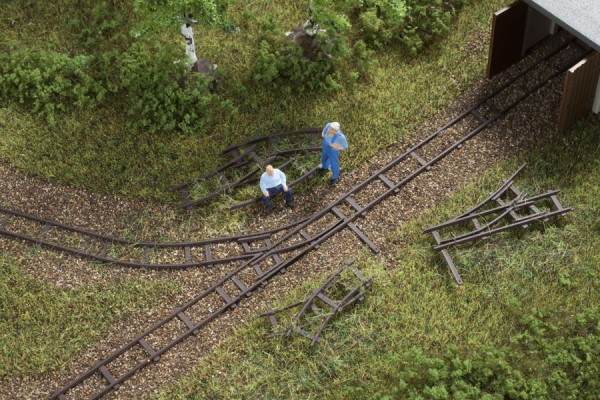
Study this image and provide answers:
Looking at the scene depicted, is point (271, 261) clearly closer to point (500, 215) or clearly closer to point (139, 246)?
point (139, 246)

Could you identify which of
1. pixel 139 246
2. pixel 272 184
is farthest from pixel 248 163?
pixel 139 246

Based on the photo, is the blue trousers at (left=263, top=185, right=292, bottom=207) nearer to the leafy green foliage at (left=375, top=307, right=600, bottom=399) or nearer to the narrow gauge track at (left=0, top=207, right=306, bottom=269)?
the narrow gauge track at (left=0, top=207, right=306, bottom=269)

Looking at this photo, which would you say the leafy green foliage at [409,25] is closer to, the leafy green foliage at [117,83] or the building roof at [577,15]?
the building roof at [577,15]

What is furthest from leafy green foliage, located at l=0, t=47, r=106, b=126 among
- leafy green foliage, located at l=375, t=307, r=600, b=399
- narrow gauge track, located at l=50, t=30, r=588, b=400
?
leafy green foliage, located at l=375, t=307, r=600, b=399

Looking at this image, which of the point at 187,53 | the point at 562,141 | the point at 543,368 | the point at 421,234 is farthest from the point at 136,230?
the point at 562,141

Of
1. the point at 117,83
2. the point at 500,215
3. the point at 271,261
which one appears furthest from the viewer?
the point at 117,83

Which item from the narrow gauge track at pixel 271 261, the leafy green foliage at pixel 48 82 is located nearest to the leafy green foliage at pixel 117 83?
the leafy green foliage at pixel 48 82

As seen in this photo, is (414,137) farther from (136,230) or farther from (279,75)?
(136,230)
